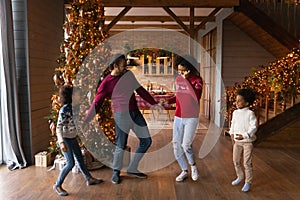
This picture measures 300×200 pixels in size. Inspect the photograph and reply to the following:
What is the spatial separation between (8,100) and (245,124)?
2.94 meters

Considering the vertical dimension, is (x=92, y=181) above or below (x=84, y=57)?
below

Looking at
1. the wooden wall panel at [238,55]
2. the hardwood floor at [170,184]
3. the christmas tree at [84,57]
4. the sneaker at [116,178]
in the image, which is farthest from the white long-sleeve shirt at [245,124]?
the wooden wall panel at [238,55]

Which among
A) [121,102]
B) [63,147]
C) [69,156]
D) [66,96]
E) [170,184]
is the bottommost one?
[170,184]

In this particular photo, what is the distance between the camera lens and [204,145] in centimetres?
557

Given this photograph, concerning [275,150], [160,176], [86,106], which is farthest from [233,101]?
[86,106]

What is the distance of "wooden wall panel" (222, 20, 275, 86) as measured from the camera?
285 inches

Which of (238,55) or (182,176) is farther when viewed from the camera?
(238,55)

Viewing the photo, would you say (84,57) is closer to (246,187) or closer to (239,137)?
(239,137)

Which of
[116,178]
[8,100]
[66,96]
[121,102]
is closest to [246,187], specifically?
[116,178]

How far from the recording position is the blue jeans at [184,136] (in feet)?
11.4

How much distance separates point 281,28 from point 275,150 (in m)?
2.41

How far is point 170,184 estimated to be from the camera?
356 centimetres

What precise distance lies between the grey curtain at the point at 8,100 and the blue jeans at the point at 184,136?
2097mm

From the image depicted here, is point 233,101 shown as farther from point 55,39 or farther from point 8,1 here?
point 8,1
